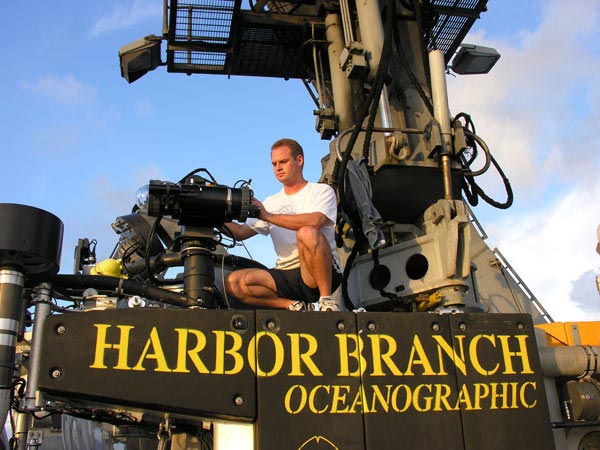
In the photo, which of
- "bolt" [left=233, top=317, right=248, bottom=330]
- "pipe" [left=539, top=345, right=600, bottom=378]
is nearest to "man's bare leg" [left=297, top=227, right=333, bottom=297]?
"bolt" [left=233, top=317, right=248, bottom=330]

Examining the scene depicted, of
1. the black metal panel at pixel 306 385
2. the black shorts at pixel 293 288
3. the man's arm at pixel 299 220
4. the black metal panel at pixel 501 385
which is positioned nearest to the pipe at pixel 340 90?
the man's arm at pixel 299 220

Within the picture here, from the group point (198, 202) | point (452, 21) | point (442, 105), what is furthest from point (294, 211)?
point (452, 21)

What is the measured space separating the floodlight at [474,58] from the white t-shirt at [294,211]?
530 centimetres

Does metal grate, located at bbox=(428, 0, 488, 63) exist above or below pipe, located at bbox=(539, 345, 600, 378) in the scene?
above

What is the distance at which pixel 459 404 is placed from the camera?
10.8ft

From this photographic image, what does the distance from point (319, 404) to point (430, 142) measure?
3.87m

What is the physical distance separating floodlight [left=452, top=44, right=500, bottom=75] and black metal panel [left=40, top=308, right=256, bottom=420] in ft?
23.9

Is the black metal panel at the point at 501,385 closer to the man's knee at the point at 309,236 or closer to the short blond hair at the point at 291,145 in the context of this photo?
the man's knee at the point at 309,236

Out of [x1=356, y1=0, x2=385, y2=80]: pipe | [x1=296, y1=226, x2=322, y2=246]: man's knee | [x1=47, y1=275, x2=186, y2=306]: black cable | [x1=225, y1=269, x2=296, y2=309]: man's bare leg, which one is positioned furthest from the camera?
[x1=356, y1=0, x2=385, y2=80]: pipe

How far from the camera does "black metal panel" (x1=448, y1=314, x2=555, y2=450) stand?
3305 mm

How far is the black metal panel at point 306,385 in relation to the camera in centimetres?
303

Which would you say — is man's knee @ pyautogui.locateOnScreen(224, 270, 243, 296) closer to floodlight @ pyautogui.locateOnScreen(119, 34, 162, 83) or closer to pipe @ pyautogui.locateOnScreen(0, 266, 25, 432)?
pipe @ pyautogui.locateOnScreen(0, 266, 25, 432)

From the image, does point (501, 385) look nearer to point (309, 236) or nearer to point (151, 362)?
point (309, 236)

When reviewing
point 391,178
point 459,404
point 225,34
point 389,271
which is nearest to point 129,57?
point 225,34
